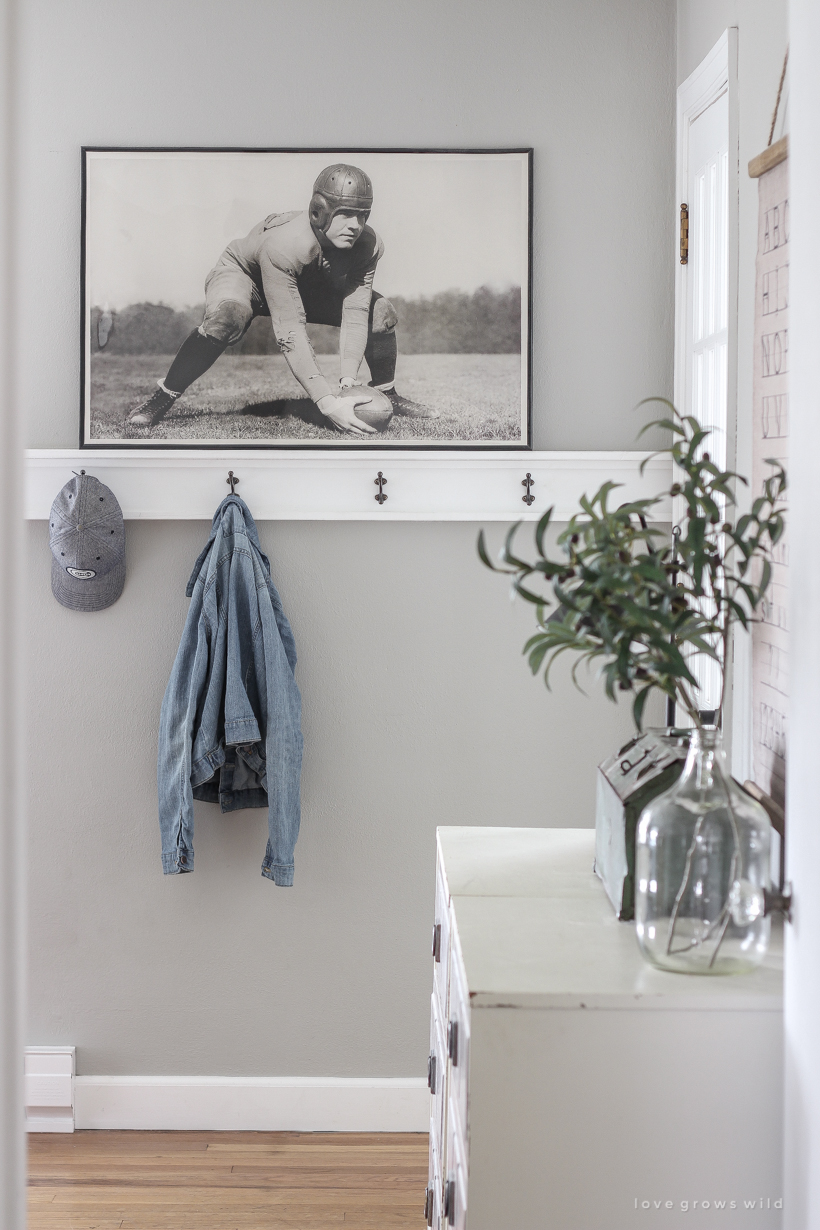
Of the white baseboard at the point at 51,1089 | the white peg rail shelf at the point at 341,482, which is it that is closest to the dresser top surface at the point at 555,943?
the white peg rail shelf at the point at 341,482

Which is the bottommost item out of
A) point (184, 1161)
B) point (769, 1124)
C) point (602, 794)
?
point (184, 1161)

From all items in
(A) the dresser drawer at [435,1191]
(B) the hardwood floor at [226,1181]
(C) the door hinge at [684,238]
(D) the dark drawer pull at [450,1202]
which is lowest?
(B) the hardwood floor at [226,1181]

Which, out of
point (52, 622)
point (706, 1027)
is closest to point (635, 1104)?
point (706, 1027)

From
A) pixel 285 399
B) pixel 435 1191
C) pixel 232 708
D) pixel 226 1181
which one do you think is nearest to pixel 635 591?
pixel 435 1191

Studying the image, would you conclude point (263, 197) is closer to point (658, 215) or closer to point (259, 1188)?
point (658, 215)

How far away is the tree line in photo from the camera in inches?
90.2

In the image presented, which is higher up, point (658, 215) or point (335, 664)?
point (658, 215)

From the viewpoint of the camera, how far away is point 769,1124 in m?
1.08

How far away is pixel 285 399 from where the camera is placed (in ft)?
7.55

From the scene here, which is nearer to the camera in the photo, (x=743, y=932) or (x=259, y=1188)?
(x=743, y=932)

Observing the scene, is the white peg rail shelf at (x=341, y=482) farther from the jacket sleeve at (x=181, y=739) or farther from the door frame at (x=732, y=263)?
the door frame at (x=732, y=263)

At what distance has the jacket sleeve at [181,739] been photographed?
221 centimetres

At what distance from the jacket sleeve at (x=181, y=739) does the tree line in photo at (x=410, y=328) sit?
57 cm

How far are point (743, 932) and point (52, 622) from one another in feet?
5.79
